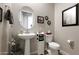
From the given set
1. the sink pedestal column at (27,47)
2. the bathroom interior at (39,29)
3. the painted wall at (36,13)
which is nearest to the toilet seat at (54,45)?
the bathroom interior at (39,29)

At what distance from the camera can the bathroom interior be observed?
1476 mm

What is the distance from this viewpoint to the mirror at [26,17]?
1.49m

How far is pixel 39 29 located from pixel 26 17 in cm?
24

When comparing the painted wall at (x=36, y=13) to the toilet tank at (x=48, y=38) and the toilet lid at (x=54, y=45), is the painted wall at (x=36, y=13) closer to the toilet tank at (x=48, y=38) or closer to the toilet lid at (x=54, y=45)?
the toilet tank at (x=48, y=38)

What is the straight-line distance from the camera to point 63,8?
1504mm

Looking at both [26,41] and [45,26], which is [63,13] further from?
[26,41]

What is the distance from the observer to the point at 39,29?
59.4 inches

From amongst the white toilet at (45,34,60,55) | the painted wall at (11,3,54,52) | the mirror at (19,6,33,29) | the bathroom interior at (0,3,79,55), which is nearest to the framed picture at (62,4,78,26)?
the bathroom interior at (0,3,79,55)

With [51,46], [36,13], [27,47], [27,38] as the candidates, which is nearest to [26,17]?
[36,13]

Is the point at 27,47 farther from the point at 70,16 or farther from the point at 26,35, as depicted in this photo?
the point at 70,16

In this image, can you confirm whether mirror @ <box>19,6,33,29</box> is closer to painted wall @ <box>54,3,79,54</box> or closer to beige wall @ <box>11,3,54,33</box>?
beige wall @ <box>11,3,54,33</box>

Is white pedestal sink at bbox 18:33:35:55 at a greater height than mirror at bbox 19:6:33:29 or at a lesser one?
lesser

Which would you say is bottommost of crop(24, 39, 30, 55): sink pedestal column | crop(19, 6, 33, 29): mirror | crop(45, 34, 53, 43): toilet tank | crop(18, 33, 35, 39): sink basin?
crop(24, 39, 30, 55): sink pedestal column

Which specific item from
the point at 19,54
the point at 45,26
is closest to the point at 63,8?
the point at 45,26
